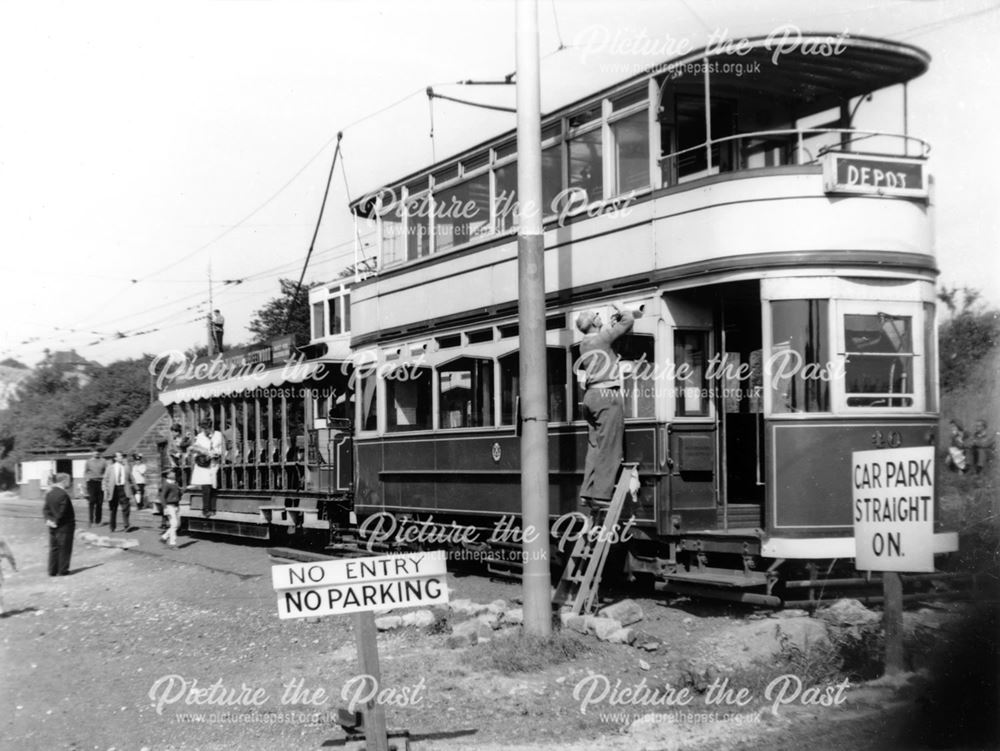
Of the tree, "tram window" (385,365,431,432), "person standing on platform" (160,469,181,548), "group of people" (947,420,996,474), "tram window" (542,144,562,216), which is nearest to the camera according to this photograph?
"tram window" (542,144,562,216)

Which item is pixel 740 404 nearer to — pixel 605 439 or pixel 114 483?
pixel 605 439

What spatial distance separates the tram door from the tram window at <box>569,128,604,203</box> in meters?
1.70

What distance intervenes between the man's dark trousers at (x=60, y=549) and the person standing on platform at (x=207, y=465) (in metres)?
Result: 3.82

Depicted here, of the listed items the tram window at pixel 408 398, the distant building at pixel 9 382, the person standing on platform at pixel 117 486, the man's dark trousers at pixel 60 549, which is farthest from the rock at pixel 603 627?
the distant building at pixel 9 382

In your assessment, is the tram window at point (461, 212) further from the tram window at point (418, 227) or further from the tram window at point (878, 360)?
the tram window at point (878, 360)

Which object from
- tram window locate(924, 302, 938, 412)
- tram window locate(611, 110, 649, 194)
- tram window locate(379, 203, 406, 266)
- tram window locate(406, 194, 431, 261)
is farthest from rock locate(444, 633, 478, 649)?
tram window locate(379, 203, 406, 266)

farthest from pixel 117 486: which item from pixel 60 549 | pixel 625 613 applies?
pixel 625 613

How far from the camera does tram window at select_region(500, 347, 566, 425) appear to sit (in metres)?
10.1

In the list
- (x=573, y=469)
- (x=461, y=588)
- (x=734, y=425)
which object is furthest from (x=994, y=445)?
(x=461, y=588)

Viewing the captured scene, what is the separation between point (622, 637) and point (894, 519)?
2.38 metres

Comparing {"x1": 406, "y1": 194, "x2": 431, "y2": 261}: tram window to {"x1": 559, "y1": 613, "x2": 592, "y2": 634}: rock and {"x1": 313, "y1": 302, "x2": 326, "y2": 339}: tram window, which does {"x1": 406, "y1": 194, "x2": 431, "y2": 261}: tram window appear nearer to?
{"x1": 559, "y1": 613, "x2": 592, "y2": 634}: rock

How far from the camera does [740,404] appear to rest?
9.43 metres

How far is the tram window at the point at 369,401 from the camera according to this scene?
44.1ft

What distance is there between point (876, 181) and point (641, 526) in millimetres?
3447
